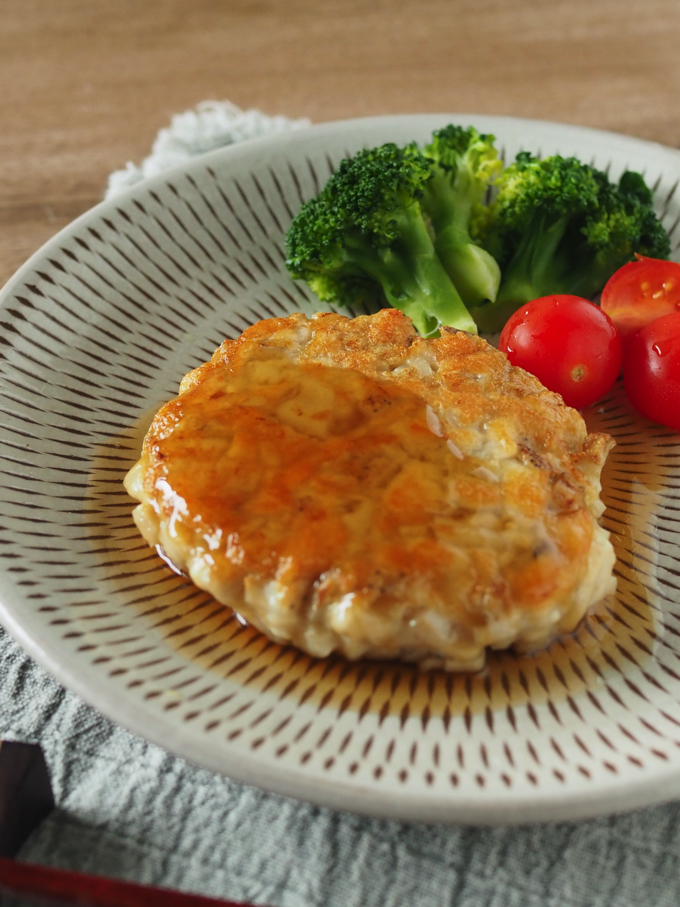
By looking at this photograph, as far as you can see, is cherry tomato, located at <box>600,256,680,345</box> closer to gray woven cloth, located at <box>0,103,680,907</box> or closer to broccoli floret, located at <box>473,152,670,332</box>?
broccoli floret, located at <box>473,152,670,332</box>

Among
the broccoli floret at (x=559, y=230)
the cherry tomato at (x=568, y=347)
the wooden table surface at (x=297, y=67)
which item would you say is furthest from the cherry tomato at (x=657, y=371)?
the wooden table surface at (x=297, y=67)

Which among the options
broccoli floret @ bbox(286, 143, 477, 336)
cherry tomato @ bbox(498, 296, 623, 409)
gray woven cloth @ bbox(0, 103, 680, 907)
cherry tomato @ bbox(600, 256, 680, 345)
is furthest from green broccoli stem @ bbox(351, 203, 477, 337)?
gray woven cloth @ bbox(0, 103, 680, 907)

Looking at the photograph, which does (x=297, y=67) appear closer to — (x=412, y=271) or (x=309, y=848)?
(x=412, y=271)

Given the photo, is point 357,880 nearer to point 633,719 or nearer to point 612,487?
point 633,719

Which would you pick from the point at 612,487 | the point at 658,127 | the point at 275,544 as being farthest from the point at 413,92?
the point at 275,544

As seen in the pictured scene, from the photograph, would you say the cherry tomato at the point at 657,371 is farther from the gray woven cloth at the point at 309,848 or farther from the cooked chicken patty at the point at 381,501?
the gray woven cloth at the point at 309,848
